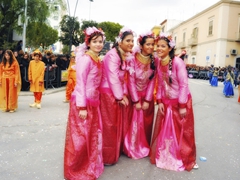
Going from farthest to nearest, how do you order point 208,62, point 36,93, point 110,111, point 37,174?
point 208,62 < point 36,93 < point 110,111 < point 37,174

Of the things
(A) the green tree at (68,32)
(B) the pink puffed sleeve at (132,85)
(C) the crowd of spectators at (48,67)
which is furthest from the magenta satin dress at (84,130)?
(A) the green tree at (68,32)

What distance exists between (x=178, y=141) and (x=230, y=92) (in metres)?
10.1

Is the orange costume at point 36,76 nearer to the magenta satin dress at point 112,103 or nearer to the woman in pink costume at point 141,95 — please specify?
the woman in pink costume at point 141,95

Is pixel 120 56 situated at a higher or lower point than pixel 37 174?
higher

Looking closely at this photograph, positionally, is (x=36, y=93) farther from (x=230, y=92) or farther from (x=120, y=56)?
(x=230, y=92)

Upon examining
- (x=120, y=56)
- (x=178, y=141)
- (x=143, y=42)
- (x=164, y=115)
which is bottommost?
(x=178, y=141)

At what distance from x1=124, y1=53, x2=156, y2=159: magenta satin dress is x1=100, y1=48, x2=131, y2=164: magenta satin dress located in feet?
0.64

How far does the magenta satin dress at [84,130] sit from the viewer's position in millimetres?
2965

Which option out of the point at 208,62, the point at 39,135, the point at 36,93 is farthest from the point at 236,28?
the point at 39,135

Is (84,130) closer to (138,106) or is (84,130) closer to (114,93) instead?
(114,93)

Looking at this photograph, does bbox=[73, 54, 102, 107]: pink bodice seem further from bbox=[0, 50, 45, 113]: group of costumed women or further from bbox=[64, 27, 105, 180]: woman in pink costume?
→ bbox=[0, 50, 45, 113]: group of costumed women

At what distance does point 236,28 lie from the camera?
27812 mm

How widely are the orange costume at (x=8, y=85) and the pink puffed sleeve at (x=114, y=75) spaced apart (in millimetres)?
4219

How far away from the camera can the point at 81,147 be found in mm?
2994
